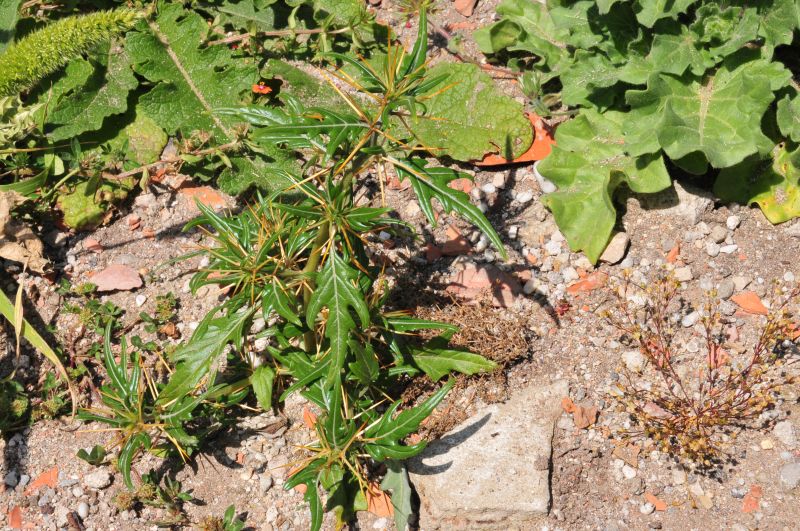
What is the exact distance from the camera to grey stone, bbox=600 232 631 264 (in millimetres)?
3584

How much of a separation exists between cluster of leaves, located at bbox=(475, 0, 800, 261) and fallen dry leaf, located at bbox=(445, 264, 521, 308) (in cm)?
33

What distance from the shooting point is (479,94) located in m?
3.97

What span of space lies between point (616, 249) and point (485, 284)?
0.58 metres

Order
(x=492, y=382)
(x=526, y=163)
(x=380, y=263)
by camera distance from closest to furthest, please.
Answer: (x=492, y=382), (x=380, y=263), (x=526, y=163)

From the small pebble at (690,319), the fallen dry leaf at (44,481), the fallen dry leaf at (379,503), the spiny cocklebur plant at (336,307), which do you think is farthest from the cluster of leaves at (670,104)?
the fallen dry leaf at (44,481)

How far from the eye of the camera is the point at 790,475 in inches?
122

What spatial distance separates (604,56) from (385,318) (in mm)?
1627

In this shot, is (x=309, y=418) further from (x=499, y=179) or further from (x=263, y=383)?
(x=499, y=179)

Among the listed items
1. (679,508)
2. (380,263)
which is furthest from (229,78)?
(679,508)

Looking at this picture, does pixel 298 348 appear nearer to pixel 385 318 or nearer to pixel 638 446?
pixel 385 318

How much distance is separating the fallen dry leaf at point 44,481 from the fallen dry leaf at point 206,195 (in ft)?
4.35

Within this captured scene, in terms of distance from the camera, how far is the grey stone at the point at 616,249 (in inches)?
141

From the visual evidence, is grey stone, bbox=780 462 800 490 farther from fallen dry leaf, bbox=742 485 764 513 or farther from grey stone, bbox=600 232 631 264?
grey stone, bbox=600 232 631 264

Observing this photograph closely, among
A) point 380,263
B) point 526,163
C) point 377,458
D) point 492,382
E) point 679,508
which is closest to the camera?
point 377,458
